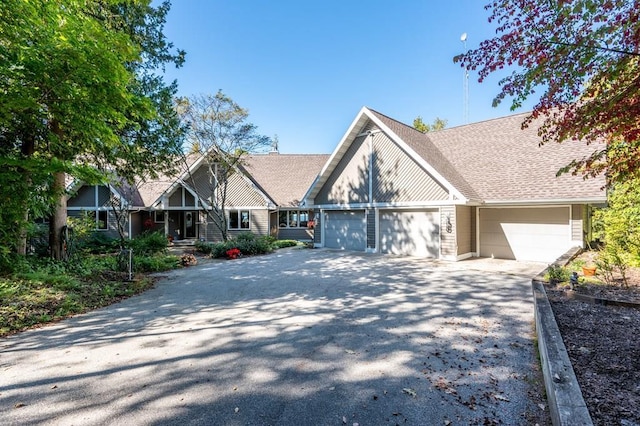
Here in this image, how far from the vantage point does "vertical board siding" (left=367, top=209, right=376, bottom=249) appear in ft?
47.1

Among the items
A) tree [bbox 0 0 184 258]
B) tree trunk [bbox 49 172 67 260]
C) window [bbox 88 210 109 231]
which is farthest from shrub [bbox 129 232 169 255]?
window [bbox 88 210 109 231]

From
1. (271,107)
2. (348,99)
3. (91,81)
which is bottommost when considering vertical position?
(91,81)

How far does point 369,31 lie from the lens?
1366 centimetres

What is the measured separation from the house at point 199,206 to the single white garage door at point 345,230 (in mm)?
2651

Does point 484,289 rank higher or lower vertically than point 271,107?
lower

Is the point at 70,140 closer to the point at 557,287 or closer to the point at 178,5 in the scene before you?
the point at 178,5

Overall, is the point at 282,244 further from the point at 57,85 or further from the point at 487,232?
the point at 57,85

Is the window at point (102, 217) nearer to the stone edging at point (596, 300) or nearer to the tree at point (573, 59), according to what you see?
the tree at point (573, 59)

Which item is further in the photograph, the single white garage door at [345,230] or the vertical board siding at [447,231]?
the single white garage door at [345,230]

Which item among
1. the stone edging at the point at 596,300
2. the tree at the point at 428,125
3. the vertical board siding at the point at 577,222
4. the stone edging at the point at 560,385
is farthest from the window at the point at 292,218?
the stone edging at the point at 560,385

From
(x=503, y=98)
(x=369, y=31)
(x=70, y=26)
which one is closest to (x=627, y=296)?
(x=503, y=98)

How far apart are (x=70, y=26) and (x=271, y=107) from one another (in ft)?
42.0

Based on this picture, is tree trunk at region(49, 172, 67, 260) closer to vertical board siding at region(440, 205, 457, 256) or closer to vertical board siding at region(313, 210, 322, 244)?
vertical board siding at region(313, 210, 322, 244)

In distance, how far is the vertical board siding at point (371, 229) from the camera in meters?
14.4
